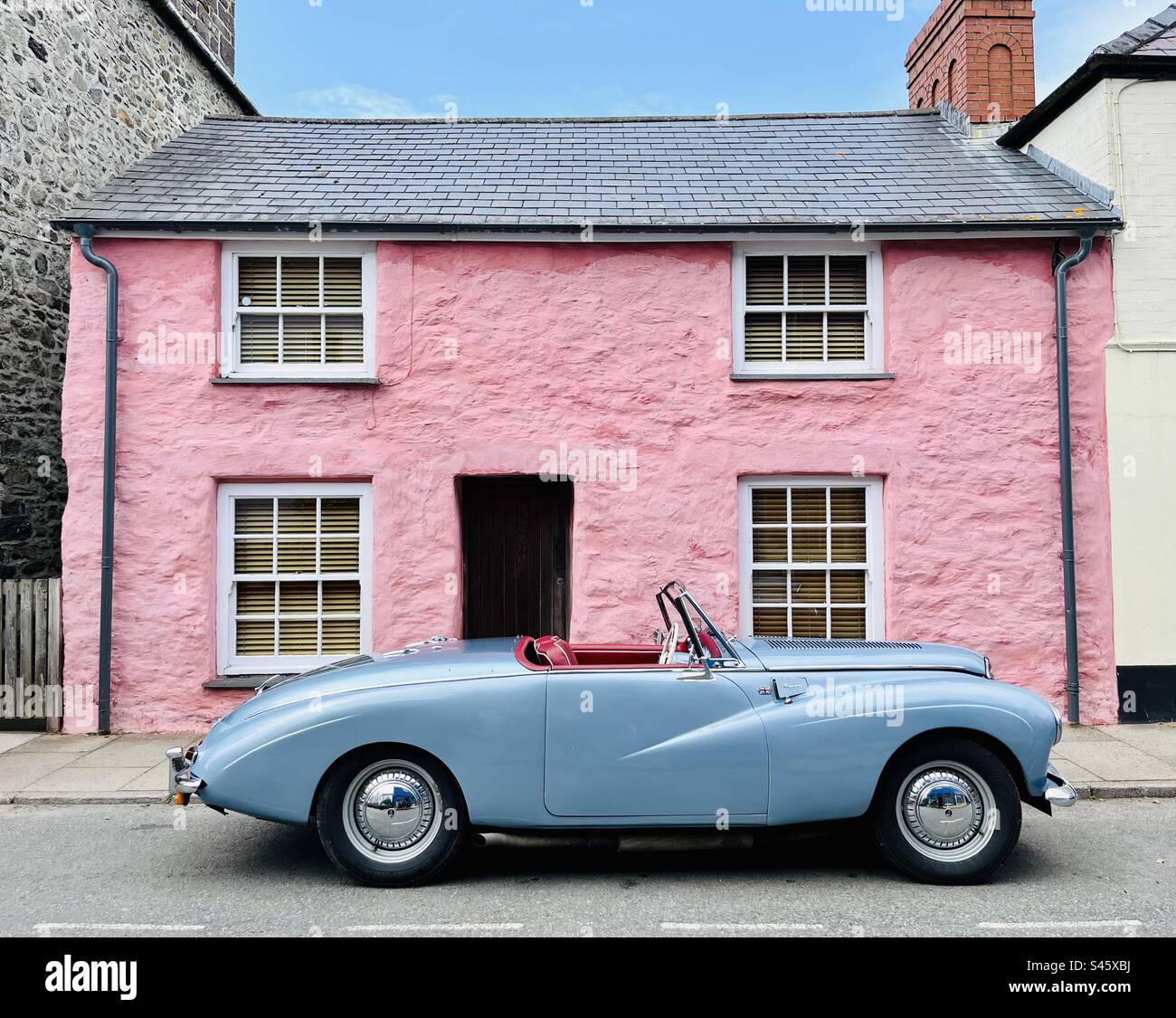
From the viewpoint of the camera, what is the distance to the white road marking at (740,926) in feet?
13.9

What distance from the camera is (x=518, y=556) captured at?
919 centimetres

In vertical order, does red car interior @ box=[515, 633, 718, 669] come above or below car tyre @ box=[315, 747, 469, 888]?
above

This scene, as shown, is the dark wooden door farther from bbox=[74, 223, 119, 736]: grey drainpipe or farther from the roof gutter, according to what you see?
bbox=[74, 223, 119, 736]: grey drainpipe

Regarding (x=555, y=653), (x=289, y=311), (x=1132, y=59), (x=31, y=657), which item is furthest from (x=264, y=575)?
(x=1132, y=59)

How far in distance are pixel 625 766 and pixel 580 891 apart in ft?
2.27

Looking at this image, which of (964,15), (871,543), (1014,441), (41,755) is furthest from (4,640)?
(964,15)

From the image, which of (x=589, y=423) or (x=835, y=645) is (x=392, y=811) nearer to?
(x=835, y=645)

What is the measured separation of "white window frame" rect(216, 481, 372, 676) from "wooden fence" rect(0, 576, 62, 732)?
4.74 feet

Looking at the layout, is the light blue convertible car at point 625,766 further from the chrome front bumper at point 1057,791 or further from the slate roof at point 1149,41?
the slate roof at point 1149,41

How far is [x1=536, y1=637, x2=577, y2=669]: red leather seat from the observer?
5043 millimetres

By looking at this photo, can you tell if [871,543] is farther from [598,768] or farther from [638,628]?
[598,768]

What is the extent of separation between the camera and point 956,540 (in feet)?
28.5

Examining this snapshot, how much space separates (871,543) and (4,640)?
26.4 ft

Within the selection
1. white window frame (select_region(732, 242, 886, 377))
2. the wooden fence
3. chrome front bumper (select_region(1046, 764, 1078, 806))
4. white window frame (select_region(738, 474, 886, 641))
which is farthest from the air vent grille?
the wooden fence
